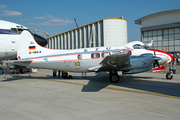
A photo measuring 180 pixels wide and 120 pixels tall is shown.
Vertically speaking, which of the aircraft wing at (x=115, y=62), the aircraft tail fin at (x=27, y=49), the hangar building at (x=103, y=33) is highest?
the hangar building at (x=103, y=33)

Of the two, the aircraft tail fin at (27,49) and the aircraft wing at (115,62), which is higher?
the aircraft tail fin at (27,49)

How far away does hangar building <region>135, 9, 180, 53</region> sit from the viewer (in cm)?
3988

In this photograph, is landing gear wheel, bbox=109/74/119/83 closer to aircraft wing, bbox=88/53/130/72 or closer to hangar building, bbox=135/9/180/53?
aircraft wing, bbox=88/53/130/72

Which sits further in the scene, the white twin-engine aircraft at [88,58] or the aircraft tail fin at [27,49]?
the aircraft tail fin at [27,49]

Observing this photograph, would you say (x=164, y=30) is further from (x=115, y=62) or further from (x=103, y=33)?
(x=115, y=62)

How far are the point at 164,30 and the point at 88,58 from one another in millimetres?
37255

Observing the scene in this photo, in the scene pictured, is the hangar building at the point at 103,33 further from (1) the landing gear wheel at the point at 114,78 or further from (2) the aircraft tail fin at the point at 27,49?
(1) the landing gear wheel at the point at 114,78

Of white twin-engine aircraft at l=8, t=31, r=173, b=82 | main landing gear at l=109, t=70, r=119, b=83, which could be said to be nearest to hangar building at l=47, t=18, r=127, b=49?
white twin-engine aircraft at l=8, t=31, r=173, b=82

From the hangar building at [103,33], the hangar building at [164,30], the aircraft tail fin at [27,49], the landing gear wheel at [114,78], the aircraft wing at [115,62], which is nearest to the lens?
the aircraft wing at [115,62]

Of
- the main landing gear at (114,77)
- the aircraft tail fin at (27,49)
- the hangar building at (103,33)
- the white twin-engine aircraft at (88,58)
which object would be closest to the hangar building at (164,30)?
the hangar building at (103,33)

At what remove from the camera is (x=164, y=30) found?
41.8m

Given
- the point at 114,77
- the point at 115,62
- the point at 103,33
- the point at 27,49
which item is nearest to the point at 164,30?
the point at 103,33

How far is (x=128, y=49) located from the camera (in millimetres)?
12570

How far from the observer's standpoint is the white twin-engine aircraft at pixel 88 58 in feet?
36.7
